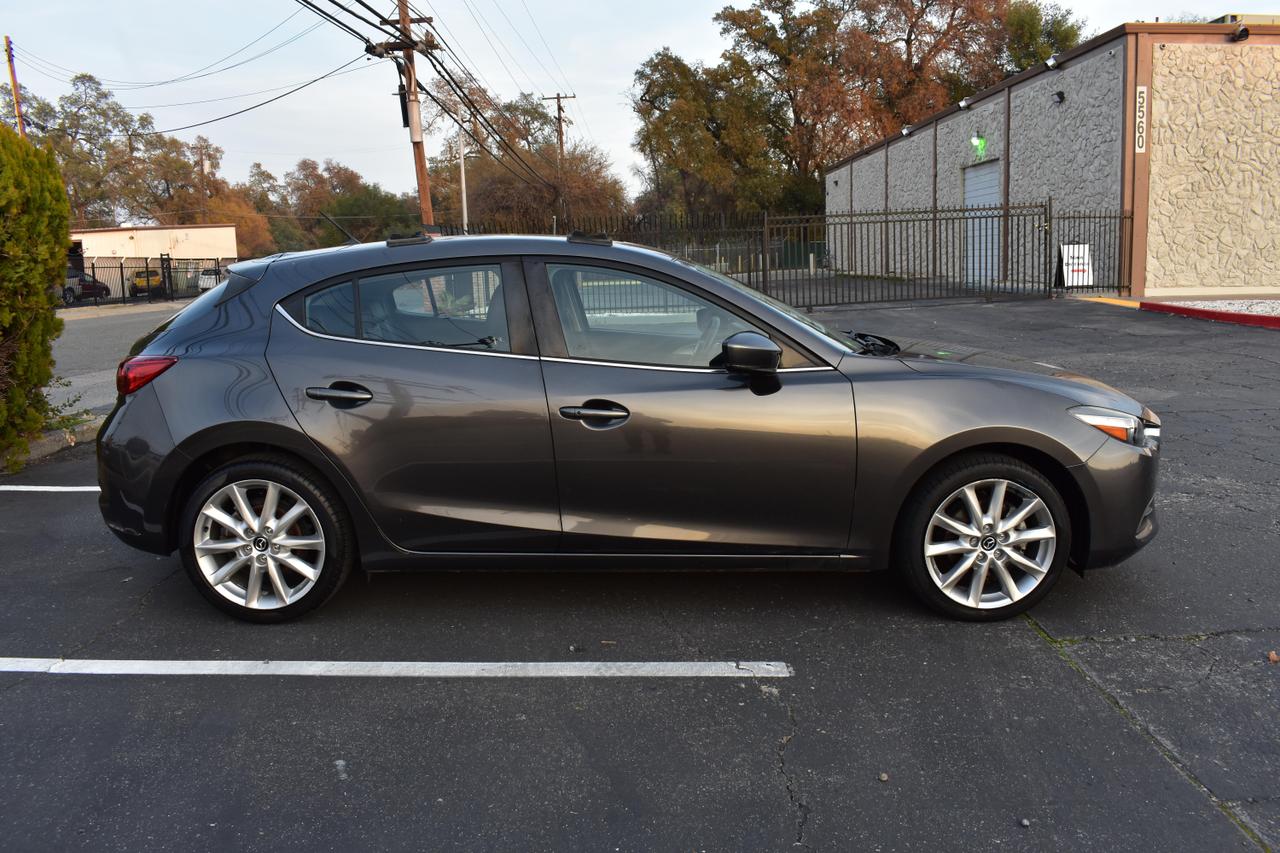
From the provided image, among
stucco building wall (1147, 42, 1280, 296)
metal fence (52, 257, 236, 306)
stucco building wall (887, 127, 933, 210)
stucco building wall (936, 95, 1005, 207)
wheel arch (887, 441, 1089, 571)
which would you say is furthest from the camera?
metal fence (52, 257, 236, 306)

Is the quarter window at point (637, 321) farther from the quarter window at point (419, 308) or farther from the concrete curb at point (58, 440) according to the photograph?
the concrete curb at point (58, 440)

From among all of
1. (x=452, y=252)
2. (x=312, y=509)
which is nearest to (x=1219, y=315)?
(x=452, y=252)

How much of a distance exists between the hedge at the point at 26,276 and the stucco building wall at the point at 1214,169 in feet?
60.3

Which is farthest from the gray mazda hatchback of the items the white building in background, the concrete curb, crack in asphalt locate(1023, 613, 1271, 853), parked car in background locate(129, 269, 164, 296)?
the white building in background

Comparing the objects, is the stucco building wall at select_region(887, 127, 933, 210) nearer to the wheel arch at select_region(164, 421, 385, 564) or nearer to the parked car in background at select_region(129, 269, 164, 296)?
the wheel arch at select_region(164, 421, 385, 564)

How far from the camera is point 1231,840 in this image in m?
2.49

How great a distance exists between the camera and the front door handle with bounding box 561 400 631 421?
375 cm

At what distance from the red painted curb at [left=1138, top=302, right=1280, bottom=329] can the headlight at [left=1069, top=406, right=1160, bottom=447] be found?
38.2 feet

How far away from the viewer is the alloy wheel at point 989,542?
381 cm

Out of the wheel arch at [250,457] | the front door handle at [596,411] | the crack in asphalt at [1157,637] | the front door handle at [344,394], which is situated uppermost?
the front door handle at [344,394]

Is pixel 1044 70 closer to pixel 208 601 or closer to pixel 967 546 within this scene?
pixel 967 546

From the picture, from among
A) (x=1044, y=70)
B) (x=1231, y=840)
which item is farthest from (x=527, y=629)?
(x=1044, y=70)

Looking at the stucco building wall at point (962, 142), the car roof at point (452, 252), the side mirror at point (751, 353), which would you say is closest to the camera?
the side mirror at point (751, 353)

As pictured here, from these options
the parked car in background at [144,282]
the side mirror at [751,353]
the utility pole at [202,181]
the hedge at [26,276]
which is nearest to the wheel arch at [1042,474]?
the side mirror at [751,353]
